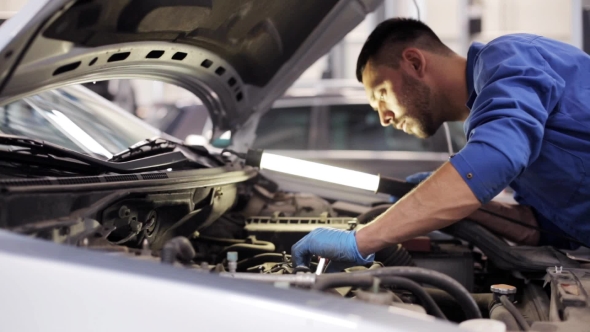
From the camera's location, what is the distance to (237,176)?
2.91 meters

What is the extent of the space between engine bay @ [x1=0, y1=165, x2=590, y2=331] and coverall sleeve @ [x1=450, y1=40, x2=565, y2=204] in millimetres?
312

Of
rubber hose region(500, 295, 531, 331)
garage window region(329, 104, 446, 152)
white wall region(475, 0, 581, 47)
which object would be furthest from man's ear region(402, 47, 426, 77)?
white wall region(475, 0, 581, 47)

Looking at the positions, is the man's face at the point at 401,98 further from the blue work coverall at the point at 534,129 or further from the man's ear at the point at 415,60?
the blue work coverall at the point at 534,129

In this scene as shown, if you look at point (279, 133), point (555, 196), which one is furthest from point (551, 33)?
point (555, 196)

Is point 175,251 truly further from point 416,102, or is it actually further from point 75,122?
point 75,122

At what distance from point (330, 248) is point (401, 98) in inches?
29.1

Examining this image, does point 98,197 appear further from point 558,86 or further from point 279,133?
point 279,133

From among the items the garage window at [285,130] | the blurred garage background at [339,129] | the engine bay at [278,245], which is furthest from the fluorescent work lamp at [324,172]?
the garage window at [285,130]

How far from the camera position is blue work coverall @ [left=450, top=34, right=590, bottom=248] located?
6.41 feet

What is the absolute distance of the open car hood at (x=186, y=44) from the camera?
1.81 meters

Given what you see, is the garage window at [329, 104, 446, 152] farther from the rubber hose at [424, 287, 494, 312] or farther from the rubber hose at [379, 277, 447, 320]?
the rubber hose at [379, 277, 447, 320]

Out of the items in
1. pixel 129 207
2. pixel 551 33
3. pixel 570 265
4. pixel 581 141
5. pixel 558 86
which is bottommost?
pixel 570 265

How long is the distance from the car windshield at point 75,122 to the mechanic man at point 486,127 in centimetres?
102

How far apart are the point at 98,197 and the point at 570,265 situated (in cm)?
157
